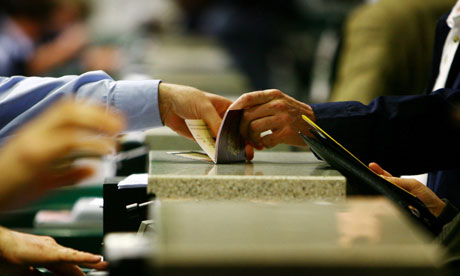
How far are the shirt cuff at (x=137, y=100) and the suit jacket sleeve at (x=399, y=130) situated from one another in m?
0.46

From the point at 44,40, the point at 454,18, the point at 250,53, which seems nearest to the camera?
the point at 454,18

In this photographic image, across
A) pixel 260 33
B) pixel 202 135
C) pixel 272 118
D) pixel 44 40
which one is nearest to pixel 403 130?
pixel 272 118

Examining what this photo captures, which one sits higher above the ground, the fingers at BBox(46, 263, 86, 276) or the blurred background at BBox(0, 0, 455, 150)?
the blurred background at BBox(0, 0, 455, 150)

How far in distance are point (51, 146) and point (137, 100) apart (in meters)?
1.01

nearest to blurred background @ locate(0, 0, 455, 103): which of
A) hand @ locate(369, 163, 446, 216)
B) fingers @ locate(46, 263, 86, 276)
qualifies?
hand @ locate(369, 163, 446, 216)

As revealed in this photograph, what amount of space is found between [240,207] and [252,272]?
23 cm

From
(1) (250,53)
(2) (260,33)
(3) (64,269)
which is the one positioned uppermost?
(2) (260,33)

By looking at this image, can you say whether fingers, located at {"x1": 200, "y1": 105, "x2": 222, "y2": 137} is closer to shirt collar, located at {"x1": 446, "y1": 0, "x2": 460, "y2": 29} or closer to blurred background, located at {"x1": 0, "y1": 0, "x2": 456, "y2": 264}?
blurred background, located at {"x1": 0, "y1": 0, "x2": 456, "y2": 264}

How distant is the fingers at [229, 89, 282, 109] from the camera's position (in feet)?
5.97

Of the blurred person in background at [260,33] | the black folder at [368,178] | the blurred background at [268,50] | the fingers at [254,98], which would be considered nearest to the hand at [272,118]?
the fingers at [254,98]

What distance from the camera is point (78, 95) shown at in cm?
187

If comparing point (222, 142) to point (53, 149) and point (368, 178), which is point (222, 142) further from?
point (53, 149)

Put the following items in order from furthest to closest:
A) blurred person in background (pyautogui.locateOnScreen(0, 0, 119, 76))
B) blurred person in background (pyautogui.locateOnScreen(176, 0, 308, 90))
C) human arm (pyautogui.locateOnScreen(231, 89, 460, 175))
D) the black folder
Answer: blurred person in background (pyautogui.locateOnScreen(176, 0, 308, 90)), blurred person in background (pyautogui.locateOnScreen(0, 0, 119, 76)), human arm (pyautogui.locateOnScreen(231, 89, 460, 175)), the black folder

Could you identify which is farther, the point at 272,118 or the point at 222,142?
the point at 272,118
